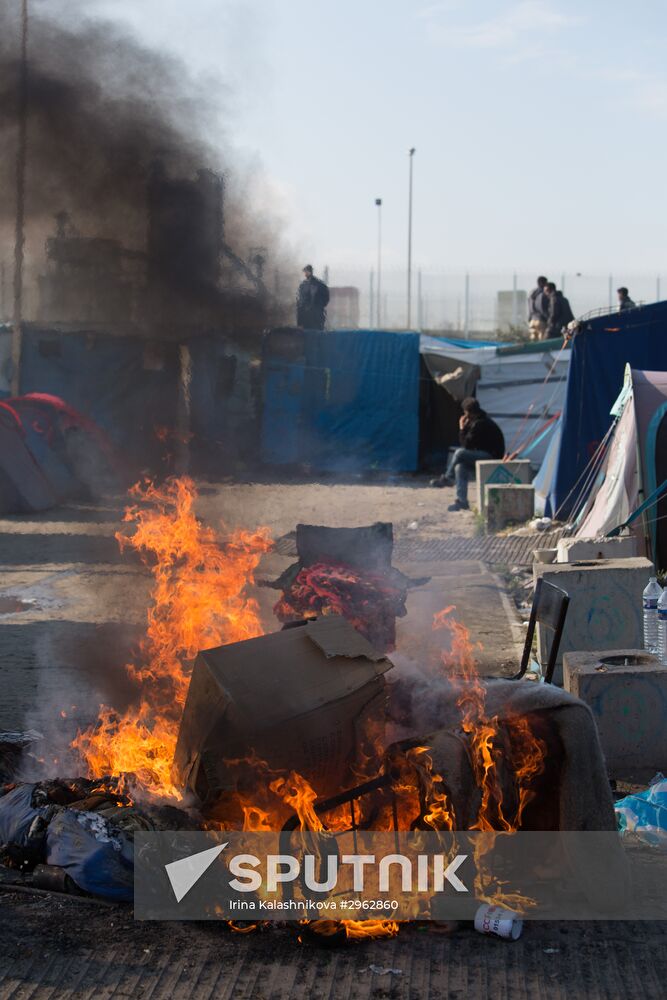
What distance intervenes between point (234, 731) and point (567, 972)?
148 cm

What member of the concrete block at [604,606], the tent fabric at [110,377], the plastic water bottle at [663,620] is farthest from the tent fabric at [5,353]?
the plastic water bottle at [663,620]

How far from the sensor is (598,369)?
1316 cm

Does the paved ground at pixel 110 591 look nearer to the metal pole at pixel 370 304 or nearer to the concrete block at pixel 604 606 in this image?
the concrete block at pixel 604 606

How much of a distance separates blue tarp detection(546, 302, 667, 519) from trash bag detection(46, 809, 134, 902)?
31.9 ft

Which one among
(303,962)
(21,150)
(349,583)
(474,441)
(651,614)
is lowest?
(303,962)

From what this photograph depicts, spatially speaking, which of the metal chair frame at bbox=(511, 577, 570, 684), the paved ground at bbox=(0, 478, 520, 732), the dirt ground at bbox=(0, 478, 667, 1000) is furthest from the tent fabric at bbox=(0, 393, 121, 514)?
the metal chair frame at bbox=(511, 577, 570, 684)

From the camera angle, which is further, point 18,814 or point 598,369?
point 598,369

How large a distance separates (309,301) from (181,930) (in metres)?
17.0

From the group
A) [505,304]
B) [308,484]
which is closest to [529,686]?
[308,484]

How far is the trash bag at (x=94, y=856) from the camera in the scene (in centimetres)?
405

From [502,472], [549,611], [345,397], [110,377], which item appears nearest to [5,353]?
[110,377]

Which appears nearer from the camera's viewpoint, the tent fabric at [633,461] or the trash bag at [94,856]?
the trash bag at [94,856]

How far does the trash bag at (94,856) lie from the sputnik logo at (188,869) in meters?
0.16

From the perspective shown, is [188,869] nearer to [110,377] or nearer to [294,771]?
[294,771]
